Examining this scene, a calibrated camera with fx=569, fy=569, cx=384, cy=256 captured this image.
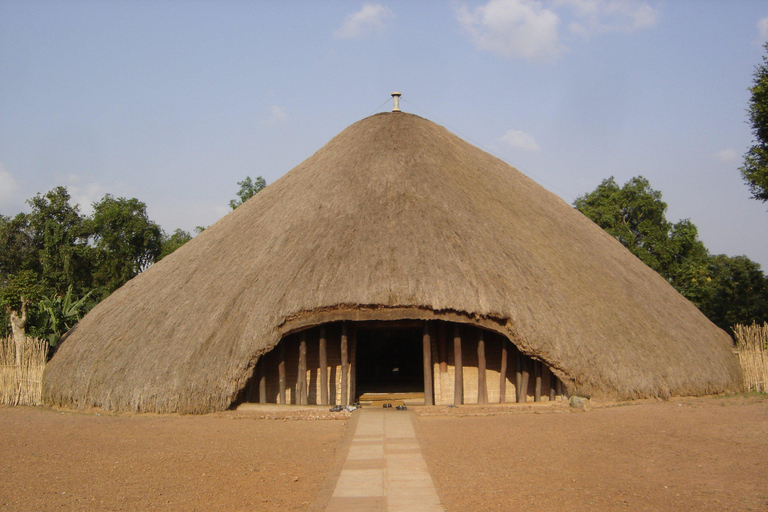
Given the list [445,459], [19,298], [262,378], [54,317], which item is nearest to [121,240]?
[54,317]

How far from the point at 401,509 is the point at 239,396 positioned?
23.2 ft

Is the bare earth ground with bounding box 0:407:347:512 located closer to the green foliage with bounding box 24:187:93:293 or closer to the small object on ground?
the small object on ground

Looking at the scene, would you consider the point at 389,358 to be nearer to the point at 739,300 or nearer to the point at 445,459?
the point at 445,459

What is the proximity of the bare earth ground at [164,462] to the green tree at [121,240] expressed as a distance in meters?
26.0

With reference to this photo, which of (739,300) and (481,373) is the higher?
(739,300)

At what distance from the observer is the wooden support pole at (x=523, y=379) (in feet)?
39.4

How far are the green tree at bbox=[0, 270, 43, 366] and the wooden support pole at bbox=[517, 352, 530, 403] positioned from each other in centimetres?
1104

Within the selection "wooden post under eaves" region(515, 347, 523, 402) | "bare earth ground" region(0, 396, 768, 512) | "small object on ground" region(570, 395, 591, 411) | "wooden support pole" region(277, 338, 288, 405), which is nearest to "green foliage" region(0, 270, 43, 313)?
"bare earth ground" region(0, 396, 768, 512)

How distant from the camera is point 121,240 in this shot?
3662 cm

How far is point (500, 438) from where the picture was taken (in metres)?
8.70

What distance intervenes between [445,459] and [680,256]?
103 feet

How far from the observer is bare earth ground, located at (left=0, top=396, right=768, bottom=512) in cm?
582

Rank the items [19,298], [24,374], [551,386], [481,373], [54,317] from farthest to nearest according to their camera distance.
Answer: [54,317]
[19,298]
[24,374]
[551,386]
[481,373]

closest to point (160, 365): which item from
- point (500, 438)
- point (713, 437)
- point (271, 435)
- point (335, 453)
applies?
point (271, 435)
